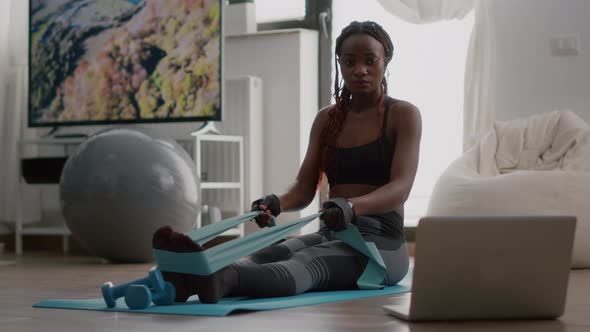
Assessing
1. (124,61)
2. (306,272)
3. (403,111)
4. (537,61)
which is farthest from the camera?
(124,61)

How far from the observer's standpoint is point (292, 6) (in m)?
5.52

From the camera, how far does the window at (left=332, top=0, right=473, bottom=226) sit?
502cm

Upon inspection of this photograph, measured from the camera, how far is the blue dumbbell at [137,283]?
2.30m

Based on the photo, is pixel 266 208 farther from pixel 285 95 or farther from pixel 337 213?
pixel 285 95

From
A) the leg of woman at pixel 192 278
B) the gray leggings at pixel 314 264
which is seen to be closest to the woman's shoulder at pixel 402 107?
the gray leggings at pixel 314 264

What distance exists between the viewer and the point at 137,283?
2.38m

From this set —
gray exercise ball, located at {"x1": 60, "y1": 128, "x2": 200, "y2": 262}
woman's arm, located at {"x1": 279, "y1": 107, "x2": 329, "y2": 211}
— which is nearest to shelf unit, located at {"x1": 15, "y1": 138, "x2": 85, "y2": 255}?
gray exercise ball, located at {"x1": 60, "y1": 128, "x2": 200, "y2": 262}

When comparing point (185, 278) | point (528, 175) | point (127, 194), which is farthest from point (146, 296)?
point (528, 175)

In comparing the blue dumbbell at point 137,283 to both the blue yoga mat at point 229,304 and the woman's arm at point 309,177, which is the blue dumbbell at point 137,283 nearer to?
the blue yoga mat at point 229,304

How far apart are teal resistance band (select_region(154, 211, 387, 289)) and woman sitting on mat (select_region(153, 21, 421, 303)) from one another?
0.04m

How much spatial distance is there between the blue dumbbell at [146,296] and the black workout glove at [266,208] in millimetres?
Answer: 365

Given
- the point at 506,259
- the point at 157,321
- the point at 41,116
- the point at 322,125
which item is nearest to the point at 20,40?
the point at 41,116

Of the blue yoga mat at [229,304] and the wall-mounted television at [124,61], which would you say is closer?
the blue yoga mat at [229,304]

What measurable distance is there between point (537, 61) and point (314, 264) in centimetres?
253
